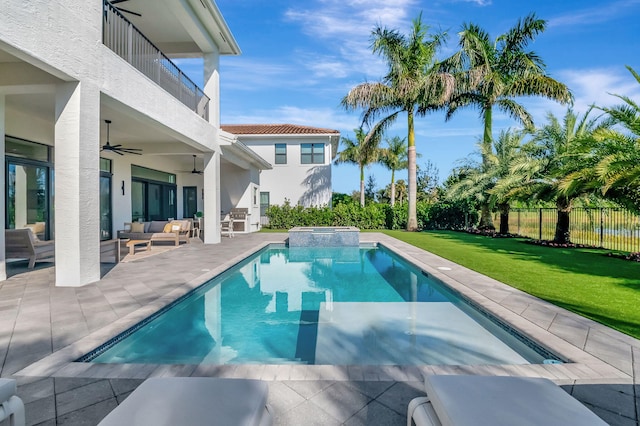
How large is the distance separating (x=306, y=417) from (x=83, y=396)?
1.81 metres

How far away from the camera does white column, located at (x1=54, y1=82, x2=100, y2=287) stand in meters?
6.15

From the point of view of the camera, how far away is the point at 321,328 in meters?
5.15

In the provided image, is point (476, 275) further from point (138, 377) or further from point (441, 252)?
point (138, 377)

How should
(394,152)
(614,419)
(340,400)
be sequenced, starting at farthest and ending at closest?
1. (394,152)
2. (340,400)
3. (614,419)

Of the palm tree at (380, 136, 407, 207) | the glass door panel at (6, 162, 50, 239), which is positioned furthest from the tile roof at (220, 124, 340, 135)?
the glass door panel at (6, 162, 50, 239)

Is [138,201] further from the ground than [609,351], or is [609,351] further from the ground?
[138,201]

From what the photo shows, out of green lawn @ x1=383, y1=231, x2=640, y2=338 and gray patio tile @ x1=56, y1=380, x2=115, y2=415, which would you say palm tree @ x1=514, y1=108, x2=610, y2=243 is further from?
gray patio tile @ x1=56, y1=380, x2=115, y2=415

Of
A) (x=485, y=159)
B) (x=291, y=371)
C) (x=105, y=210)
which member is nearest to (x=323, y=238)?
(x=105, y=210)

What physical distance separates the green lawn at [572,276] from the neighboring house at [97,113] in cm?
838

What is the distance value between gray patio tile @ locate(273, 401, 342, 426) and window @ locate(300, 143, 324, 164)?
2289 centimetres

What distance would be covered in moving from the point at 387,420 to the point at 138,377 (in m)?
2.18

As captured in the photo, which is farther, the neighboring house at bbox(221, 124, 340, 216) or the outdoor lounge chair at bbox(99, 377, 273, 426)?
the neighboring house at bbox(221, 124, 340, 216)

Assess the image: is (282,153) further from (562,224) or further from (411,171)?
(562,224)

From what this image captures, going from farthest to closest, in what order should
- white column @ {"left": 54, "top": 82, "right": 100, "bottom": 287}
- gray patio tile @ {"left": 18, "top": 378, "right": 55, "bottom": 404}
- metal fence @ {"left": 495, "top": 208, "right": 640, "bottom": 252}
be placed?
metal fence @ {"left": 495, "top": 208, "right": 640, "bottom": 252}, white column @ {"left": 54, "top": 82, "right": 100, "bottom": 287}, gray patio tile @ {"left": 18, "top": 378, "right": 55, "bottom": 404}
